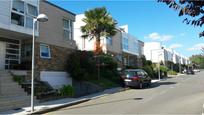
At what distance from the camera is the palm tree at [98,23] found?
1405 inches

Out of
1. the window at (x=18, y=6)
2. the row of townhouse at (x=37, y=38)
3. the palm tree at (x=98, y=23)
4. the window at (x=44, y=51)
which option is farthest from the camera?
the palm tree at (x=98, y=23)

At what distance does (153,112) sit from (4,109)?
6980 millimetres

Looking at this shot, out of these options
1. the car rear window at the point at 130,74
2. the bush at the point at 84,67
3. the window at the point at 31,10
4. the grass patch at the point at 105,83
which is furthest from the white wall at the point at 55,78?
the car rear window at the point at 130,74

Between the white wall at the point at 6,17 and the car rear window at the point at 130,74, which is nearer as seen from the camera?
the white wall at the point at 6,17

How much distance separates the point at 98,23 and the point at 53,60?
1271 cm

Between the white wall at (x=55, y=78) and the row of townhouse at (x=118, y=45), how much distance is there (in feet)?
44.2

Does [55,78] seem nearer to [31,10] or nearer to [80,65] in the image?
[80,65]

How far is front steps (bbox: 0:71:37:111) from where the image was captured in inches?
598

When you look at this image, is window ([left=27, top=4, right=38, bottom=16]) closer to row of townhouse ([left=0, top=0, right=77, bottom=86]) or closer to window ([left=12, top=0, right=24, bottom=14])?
row of townhouse ([left=0, top=0, right=77, bottom=86])

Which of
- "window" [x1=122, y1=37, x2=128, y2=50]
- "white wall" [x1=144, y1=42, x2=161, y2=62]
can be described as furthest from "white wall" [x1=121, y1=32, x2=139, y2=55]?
"white wall" [x1=144, y1=42, x2=161, y2=62]

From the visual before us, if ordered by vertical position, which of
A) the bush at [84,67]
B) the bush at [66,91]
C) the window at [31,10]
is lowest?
the bush at [66,91]

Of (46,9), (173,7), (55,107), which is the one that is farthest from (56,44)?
(173,7)

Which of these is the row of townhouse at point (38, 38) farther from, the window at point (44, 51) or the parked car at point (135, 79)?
the parked car at point (135, 79)

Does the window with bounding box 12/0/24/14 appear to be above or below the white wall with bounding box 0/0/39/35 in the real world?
above
